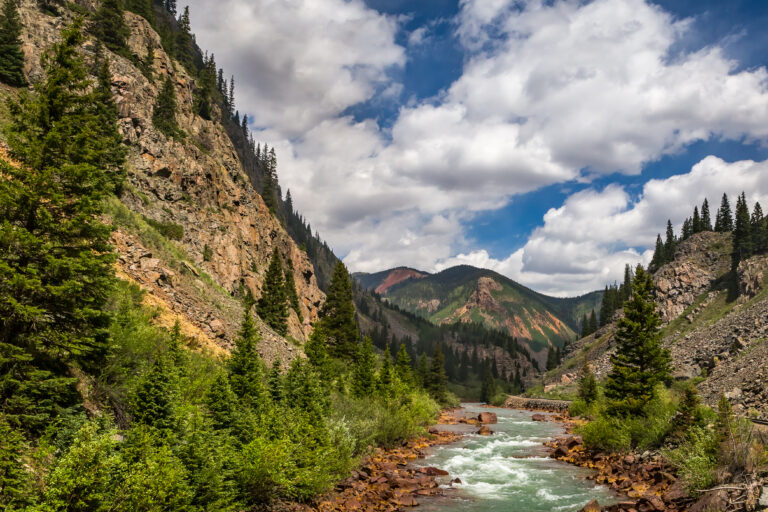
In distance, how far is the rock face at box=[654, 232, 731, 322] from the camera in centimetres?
11956

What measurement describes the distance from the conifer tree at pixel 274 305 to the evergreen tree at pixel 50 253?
154 ft

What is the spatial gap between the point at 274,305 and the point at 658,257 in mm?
156168

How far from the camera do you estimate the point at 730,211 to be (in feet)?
453

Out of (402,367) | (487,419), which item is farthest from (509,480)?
(402,367)

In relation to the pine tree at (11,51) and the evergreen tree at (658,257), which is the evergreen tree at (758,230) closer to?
the evergreen tree at (658,257)

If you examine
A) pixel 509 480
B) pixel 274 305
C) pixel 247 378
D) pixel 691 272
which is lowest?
pixel 509 480

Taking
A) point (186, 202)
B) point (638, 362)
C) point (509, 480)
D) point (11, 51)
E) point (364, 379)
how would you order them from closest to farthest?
point (509, 480), point (638, 362), point (364, 379), point (11, 51), point (186, 202)

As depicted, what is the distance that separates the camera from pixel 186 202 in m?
60.0

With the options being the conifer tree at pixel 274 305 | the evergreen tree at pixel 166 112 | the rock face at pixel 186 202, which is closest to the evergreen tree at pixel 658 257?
the rock face at pixel 186 202

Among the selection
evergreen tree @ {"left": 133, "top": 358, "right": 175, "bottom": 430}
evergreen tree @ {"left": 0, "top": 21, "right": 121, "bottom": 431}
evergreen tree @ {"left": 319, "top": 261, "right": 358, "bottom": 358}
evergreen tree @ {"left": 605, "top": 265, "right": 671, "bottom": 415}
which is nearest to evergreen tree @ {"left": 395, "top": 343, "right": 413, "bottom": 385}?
evergreen tree @ {"left": 319, "top": 261, "right": 358, "bottom": 358}

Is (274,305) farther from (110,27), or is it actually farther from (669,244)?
(669,244)

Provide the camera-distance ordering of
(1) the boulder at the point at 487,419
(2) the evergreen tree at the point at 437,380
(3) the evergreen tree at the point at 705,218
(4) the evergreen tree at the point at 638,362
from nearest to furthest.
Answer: (4) the evergreen tree at the point at 638,362, (1) the boulder at the point at 487,419, (2) the evergreen tree at the point at 437,380, (3) the evergreen tree at the point at 705,218

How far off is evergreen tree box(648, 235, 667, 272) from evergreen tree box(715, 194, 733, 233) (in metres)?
19.5

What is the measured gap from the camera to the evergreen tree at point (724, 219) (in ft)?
451
